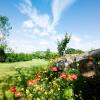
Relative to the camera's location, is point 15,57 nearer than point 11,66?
No

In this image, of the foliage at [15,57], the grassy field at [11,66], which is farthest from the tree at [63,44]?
the foliage at [15,57]

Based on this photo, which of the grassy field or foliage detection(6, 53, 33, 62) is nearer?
A: the grassy field

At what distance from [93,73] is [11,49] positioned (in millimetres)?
48127

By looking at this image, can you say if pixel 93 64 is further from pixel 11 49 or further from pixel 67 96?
pixel 11 49

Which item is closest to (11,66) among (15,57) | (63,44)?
(63,44)

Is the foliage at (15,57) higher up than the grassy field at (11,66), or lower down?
higher up

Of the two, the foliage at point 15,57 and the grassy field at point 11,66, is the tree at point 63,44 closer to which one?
the grassy field at point 11,66

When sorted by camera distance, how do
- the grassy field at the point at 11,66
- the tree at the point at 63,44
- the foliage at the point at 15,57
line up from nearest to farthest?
the grassy field at the point at 11,66
the tree at the point at 63,44
the foliage at the point at 15,57

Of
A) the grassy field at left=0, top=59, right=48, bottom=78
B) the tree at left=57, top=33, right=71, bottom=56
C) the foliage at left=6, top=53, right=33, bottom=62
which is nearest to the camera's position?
the grassy field at left=0, top=59, right=48, bottom=78

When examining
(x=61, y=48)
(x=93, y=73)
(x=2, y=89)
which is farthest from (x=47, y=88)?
(x=61, y=48)

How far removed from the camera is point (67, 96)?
6230 millimetres

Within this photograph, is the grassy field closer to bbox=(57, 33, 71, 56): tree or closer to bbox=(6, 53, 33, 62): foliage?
bbox=(57, 33, 71, 56): tree

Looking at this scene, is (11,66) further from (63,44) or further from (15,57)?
(15,57)

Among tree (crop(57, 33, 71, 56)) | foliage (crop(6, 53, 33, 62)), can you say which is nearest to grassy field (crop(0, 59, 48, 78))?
tree (crop(57, 33, 71, 56))
